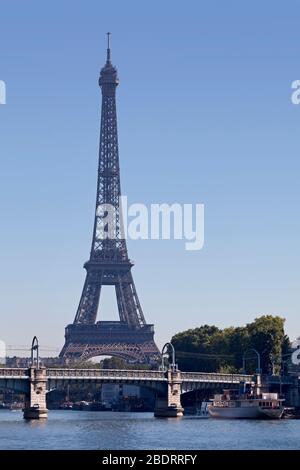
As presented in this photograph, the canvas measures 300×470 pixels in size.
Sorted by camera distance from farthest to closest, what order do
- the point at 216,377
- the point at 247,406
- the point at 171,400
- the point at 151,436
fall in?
the point at 216,377 → the point at 171,400 → the point at 247,406 → the point at 151,436

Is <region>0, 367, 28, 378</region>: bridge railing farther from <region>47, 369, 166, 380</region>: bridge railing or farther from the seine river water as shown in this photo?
the seine river water

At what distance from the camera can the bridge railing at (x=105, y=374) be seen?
136125 mm

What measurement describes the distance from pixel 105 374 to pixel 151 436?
5179cm

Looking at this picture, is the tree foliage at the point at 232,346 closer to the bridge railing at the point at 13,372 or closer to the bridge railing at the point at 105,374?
the bridge railing at the point at 105,374

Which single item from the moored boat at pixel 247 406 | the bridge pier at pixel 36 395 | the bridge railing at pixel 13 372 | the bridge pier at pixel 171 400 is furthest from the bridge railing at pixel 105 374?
the moored boat at pixel 247 406

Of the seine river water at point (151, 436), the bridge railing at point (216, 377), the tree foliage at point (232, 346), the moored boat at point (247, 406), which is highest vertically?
the tree foliage at point (232, 346)

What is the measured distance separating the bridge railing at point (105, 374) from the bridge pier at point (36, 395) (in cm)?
310

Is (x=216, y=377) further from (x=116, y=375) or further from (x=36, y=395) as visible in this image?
(x=36, y=395)

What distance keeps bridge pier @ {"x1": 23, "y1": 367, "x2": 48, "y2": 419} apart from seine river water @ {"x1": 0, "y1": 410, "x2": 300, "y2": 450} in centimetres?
1451

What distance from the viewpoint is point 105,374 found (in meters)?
141

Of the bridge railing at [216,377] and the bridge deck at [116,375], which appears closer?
the bridge deck at [116,375]

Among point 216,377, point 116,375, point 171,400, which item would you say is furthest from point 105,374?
point 216,377

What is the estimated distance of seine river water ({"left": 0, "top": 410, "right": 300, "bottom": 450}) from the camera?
78.4 m
